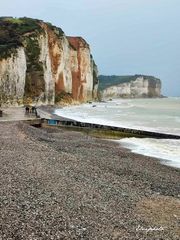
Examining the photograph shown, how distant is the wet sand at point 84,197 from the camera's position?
9.02 meters

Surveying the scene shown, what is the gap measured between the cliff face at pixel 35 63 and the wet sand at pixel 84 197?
45.6 m

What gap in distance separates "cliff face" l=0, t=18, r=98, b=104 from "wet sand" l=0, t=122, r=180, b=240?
45.6 meters

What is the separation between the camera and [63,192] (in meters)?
11.8

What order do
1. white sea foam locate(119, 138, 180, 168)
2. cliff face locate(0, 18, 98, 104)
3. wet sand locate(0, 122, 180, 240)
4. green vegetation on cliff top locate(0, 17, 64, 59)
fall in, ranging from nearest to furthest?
wet sand locate(0, 122, 180, 240) < white sea foam locate(119, 138, 180, 168) < cliff face locate(0, 18, 98, 104) < green vegetation on cliff top locate(0, 17, 64, 59)

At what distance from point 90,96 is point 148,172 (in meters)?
111

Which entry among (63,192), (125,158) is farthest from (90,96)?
(63,192)

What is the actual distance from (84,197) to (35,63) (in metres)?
65.4

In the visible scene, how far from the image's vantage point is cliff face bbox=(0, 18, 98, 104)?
6419 cm

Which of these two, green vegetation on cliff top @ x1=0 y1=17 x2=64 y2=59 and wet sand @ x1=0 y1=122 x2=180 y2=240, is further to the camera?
green vegetation on cliff top @ x1=0 y1=17 x2=64 y2=59

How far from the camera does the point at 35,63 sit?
246 ft

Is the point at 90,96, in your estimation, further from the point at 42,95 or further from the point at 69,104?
the point at 42,95

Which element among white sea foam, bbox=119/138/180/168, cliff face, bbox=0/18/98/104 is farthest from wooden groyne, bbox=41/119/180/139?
cliff face, bbox=0/18/98/104

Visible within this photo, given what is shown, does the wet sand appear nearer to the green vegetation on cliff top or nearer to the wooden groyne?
the wooden groyne

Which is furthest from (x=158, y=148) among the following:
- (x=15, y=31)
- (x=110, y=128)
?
(x=15, y=31)
